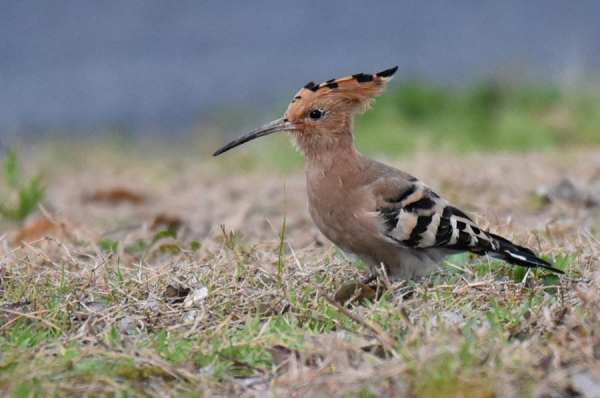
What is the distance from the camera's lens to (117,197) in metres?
7.78

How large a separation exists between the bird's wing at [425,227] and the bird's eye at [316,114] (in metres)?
0.39

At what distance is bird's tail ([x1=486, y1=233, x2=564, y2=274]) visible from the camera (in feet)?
14.5

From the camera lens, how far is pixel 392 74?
484 cm

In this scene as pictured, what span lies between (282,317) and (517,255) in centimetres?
105

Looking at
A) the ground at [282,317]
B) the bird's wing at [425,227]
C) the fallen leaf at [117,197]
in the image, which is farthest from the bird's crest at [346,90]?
the fallen leaf at [117,197]

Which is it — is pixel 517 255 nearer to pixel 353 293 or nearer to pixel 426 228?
pixel 426 228

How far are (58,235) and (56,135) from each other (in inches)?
206

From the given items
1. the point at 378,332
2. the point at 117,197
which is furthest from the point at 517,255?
the point at 117,197

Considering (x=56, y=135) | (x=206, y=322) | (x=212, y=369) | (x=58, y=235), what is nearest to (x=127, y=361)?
(x=212, y=369)

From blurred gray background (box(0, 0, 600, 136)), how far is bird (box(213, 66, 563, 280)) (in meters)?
5.89

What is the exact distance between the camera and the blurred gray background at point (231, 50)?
11656 mm

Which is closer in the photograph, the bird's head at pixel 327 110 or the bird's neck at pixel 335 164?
the bird's neck at pixel 335 164

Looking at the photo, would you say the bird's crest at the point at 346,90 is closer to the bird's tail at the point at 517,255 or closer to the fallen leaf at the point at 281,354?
the bird's tail at the point at 517,255

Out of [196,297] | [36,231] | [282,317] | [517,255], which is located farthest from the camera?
[36,231]
